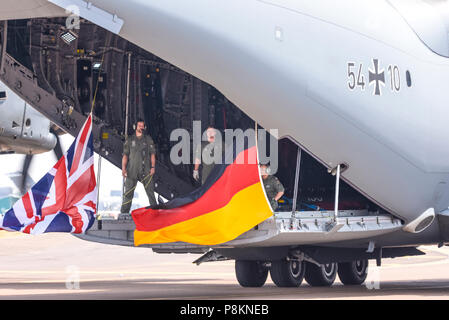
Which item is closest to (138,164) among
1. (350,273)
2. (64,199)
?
(64,199)

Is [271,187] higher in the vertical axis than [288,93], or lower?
lower

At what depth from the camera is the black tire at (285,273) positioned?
1631cm

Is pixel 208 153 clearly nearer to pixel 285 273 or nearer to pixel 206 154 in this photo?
pixel 206 154

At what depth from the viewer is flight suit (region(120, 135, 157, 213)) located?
14633 mm

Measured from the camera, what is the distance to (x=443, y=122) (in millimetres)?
14633

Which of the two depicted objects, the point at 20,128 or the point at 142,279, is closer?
the point at 20,128

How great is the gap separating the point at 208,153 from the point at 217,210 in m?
1.61

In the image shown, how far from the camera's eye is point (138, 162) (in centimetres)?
1466

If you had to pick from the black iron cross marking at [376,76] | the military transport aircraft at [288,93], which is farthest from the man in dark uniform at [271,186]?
the black iron cross marking at [376,76]

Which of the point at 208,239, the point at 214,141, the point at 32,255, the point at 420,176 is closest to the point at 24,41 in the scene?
the point at 214,141

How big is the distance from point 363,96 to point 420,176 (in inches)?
77.3

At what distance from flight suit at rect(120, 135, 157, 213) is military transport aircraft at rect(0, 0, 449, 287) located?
3.02ft

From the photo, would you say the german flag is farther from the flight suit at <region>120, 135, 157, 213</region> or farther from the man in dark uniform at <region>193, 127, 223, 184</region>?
the flight suit at <region>120, 135, 157, 213</region>
